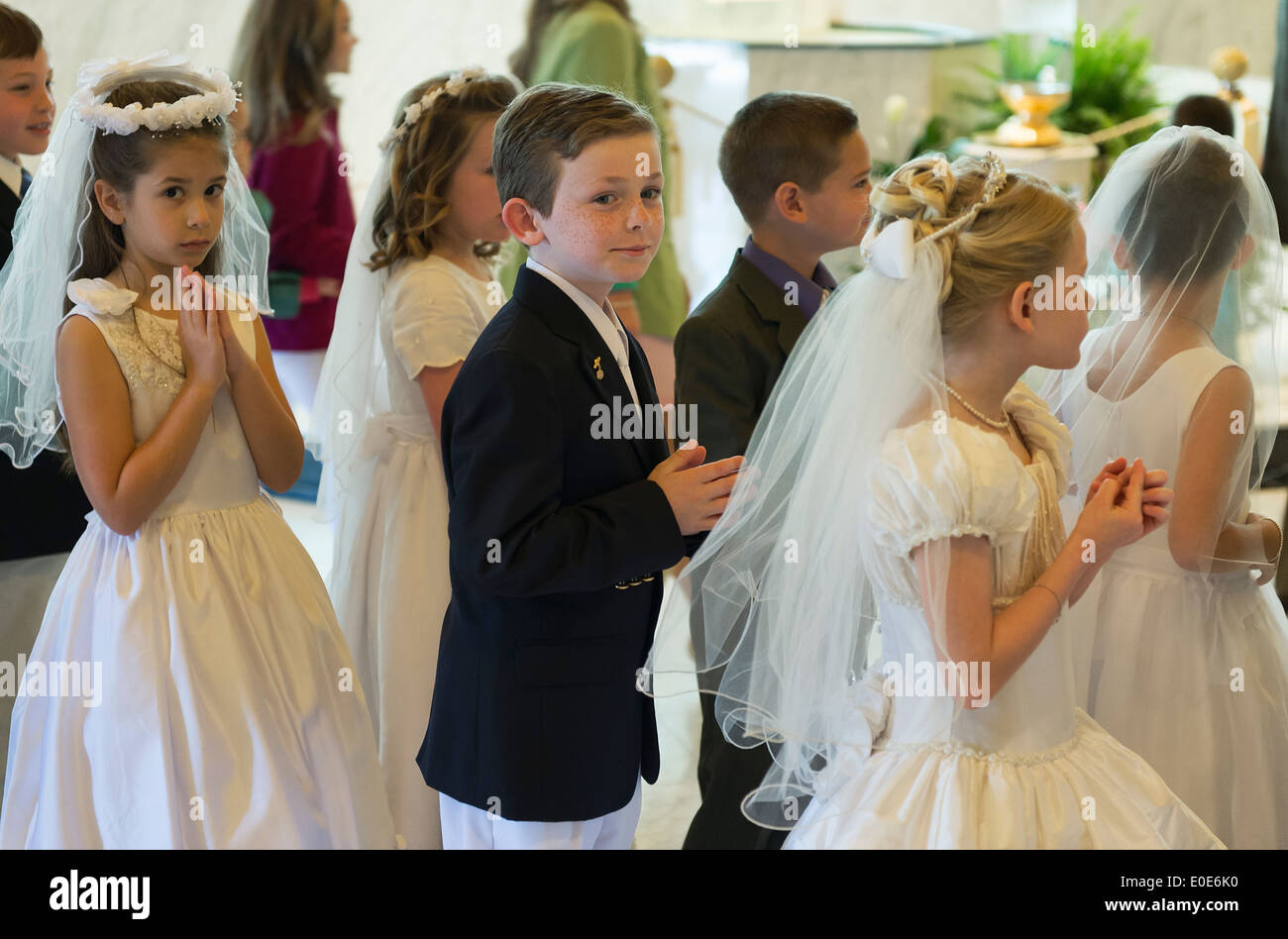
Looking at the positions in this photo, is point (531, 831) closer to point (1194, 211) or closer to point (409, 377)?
point (409, 377)

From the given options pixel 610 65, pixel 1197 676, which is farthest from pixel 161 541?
pixel 610 65

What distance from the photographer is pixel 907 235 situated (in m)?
1.52

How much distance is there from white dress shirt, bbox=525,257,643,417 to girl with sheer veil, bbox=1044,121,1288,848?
29.7 inches

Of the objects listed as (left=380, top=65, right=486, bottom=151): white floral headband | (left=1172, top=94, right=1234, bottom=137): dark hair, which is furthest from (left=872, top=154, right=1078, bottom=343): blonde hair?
(left=1172, top=94, right=1234, bottom=137): dark hair

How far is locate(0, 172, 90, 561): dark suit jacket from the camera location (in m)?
2.32

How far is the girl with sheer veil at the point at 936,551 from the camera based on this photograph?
153 centimetres

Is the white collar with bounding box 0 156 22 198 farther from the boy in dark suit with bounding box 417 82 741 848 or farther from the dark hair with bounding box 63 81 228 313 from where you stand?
the boy in dark suit with bounding box 417 82 741 848

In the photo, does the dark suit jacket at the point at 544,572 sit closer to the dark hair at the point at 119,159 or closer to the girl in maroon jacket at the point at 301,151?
the dark hair at the point at 119,159

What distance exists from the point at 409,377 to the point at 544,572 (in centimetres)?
82

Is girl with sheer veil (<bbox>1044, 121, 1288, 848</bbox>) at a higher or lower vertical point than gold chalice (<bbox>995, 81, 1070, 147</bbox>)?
lower

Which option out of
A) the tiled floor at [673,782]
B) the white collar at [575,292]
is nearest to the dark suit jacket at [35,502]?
the tiled floor at [673,782]

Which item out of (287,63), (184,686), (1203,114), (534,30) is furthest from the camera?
(287,63)

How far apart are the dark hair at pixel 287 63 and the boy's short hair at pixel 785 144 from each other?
1.90 meters

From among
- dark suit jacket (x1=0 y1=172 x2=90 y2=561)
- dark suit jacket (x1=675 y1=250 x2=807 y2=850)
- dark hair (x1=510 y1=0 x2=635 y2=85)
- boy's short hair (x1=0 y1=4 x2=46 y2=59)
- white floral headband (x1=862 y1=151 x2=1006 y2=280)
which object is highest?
dark hair (x1=510 y1=0 x2=635 y2=85)
